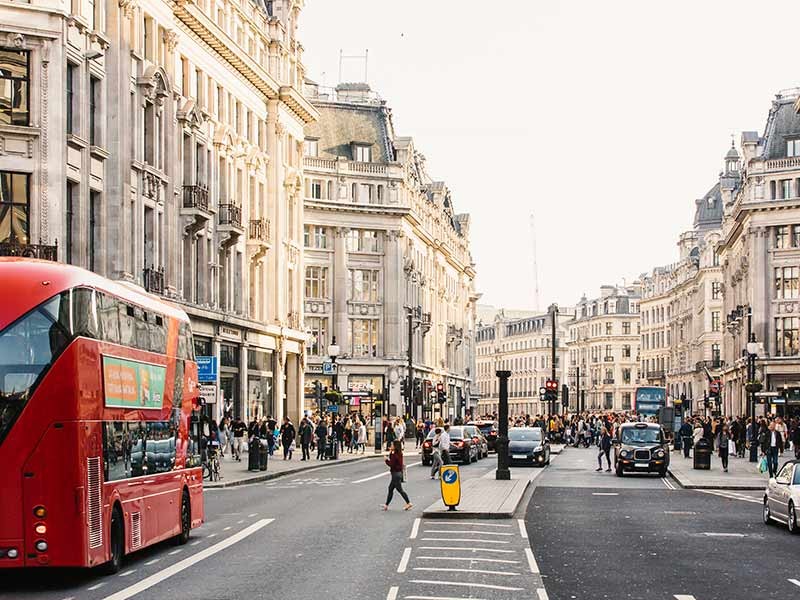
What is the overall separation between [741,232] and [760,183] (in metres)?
9.13

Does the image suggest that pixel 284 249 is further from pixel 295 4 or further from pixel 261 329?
pixel 295 4

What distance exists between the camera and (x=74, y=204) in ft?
149

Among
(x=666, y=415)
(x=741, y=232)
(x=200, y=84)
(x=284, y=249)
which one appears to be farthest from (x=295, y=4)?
(x=741, y=232)

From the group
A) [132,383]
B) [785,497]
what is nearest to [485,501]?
[785,497]

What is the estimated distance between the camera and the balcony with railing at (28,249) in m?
40.2

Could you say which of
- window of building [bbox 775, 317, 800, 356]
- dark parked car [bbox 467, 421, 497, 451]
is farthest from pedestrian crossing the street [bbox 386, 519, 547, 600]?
window of building [bbox 775, 317, 800, 356]

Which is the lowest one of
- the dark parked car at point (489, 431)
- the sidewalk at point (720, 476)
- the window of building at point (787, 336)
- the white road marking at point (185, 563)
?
the sidewalk at point (720, 476)

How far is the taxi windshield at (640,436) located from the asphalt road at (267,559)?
15407 mm

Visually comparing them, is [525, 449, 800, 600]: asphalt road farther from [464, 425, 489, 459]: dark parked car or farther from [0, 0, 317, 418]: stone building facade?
[464, 425, 489, 459]: dark parked car

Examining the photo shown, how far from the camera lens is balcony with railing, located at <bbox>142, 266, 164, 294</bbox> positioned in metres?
51.8

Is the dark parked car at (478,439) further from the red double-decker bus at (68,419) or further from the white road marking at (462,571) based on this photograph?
the red double-decker bus at (68,419)

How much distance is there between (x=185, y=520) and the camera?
83.5 feet

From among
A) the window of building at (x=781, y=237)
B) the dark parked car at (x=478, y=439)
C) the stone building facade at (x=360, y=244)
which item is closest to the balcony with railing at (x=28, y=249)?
the dark parked car at (x=478, y=439)

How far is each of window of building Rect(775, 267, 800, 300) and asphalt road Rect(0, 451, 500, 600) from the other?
73.1 metres
